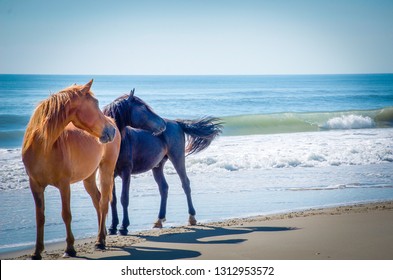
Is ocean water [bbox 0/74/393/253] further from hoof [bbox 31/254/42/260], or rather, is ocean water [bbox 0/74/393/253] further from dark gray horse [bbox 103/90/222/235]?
hoof [bbox 31/254/42/260]

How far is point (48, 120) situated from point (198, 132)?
314 cm

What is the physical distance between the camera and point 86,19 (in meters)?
6.71

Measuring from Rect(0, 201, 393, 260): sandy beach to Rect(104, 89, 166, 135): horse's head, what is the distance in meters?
1.10

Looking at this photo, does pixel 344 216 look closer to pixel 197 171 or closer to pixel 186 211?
pixel 186 211

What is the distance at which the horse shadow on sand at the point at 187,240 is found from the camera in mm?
5243

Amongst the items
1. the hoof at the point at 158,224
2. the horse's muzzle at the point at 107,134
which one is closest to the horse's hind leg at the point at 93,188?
the horse's muzzle at the point at 107,134

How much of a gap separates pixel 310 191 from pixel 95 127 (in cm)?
456

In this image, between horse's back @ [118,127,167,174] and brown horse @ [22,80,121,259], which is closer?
brown horse @ [22,80,121,259]

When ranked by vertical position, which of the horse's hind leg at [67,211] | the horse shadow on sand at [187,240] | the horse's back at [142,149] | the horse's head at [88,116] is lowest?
the horse shadow on sand at [187,240]

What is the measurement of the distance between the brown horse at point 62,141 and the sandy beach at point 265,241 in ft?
1.88

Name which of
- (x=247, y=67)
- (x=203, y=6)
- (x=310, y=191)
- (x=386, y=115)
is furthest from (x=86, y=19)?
(x=386, y=115)

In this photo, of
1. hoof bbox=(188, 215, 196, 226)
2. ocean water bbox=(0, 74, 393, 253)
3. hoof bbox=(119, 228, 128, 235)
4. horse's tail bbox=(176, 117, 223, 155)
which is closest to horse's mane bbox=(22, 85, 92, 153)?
ocean water bbox=(0, 74, 393, 253)

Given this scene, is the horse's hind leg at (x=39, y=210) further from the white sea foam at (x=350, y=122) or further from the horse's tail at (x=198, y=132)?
the white sea foam at (x=350, y=122)

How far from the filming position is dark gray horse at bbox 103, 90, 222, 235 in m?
6.62
